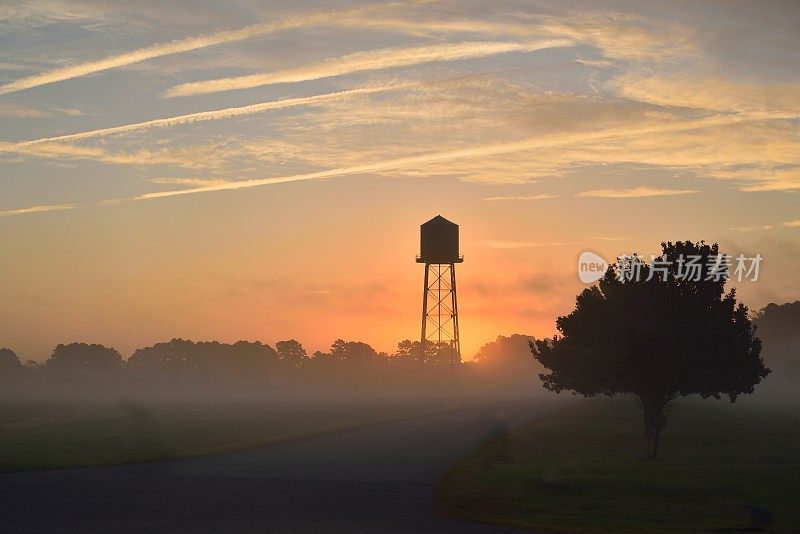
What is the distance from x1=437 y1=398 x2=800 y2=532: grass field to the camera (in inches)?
1174

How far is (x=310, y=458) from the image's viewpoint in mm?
50094

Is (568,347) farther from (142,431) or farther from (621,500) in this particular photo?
(621,500)

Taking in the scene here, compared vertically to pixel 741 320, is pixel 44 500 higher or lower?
lower

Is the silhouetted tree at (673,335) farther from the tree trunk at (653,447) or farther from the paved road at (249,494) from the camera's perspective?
the paved road at (249,494)

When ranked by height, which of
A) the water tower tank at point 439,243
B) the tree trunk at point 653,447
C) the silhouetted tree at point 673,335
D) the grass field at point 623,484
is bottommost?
the grass field at point 623,484

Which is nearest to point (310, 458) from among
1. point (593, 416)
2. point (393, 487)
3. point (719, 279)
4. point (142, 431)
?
point (393, 487)

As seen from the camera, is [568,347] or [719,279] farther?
[568,347]

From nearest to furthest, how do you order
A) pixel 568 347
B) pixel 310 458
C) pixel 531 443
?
pixel 310 458 < pixel 531 443 < pixel 568 347

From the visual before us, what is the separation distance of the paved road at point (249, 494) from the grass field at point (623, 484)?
197cm

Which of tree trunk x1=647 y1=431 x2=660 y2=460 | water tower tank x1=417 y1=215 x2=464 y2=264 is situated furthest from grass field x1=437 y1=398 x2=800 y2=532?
water tower tank x1=417 y1=215 x2=464 y2=264

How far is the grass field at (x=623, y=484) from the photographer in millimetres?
29812

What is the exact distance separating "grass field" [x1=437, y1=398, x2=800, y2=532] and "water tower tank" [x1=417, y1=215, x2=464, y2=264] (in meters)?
76.5

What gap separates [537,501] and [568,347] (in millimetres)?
52218

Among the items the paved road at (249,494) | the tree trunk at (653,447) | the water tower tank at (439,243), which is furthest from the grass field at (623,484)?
the water tower tank at (439,243)
